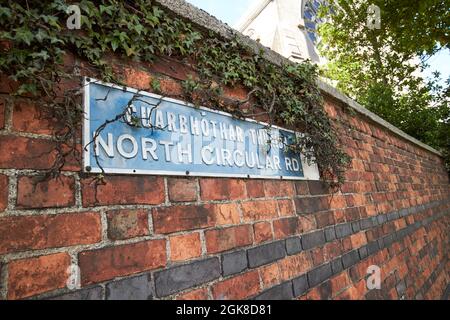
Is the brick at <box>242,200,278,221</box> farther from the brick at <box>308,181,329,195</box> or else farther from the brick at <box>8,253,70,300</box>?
the brick at <box>8,253,70,300</box>

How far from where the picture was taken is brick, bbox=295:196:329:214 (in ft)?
5.26

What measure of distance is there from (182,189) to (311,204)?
0.91 m

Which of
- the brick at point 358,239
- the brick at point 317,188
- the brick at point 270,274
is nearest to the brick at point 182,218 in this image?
the brick at point 270,274

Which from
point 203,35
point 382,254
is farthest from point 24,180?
point 382,254

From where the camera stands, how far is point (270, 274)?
130cm

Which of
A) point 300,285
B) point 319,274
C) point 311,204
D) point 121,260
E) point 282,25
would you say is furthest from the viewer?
point 282,25

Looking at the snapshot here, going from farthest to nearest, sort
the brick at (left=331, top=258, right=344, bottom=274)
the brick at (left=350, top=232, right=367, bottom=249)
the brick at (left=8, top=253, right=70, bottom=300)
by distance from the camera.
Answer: the brick at (left=350, top=232, right=367, bottom=249) < the brick at (left=331, top=258, right=344, bottom=274) < the brick at (left=8, top=253, right=70, bottom=300)

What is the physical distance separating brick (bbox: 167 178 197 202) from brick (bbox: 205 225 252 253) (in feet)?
0.50

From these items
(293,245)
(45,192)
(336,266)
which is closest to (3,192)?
(45,192)

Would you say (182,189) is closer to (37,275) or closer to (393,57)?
(37,275)

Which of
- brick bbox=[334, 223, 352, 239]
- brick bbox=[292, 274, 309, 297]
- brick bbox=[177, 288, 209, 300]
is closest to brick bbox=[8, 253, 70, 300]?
brick bbox=[177, 288, 209, 300]

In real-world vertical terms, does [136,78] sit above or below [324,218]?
above

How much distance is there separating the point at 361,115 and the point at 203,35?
206 cm
